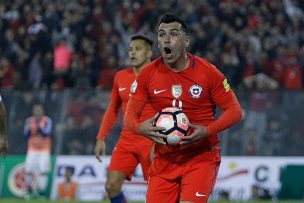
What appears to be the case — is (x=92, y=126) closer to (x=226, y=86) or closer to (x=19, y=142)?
(x=19, y=142)

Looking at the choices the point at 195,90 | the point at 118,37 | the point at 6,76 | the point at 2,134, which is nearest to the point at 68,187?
the point at 6,76

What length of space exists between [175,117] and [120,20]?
1545cm

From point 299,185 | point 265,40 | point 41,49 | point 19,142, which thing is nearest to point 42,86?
point 41,49

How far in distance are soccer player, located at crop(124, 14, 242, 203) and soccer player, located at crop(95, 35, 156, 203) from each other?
2702mm

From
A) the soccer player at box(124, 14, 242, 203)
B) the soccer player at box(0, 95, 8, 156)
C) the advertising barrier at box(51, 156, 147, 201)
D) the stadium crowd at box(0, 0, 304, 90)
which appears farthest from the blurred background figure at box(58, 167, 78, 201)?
the soccer player at box(124, 14, 242, 203)

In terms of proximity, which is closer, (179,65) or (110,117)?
(179,65)

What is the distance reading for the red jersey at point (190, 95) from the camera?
8562 mm

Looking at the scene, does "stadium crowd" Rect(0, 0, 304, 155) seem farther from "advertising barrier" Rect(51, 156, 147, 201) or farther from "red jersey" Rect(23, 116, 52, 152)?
"advertising barrier" Rect(51, 156, 147, 201)

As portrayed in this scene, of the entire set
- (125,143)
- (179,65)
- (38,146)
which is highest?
(179,65)

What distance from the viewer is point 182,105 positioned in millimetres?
8586

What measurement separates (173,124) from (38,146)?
430 inches

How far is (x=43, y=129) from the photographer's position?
1895cm

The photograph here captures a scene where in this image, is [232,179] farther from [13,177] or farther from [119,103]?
[119,103]

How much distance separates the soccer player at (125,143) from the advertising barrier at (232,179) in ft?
20.7
